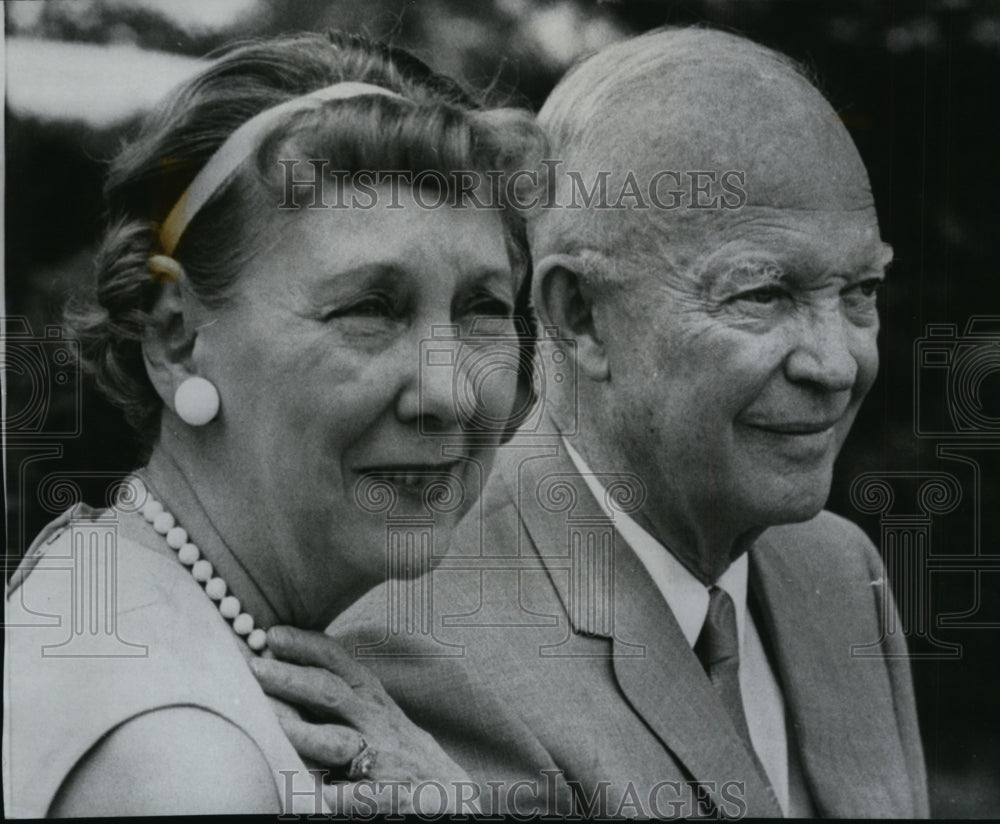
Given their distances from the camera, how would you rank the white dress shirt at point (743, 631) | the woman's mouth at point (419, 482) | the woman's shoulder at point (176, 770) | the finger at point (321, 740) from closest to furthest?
the woman's shoulder at point (176, 770) < the finger at point (321, 740) < the woman's mouth at point (419, 482) < the white dress shirt at point (743, 631)

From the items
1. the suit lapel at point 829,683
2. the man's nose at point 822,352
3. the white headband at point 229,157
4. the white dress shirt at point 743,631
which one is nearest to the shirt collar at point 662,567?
the white dress shirt at point 743,631

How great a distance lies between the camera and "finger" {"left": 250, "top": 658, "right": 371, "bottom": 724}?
12.4ft

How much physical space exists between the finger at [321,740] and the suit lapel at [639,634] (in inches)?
25.0

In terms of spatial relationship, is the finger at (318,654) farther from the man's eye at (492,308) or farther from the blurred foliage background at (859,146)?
the man's eye at (492,308)

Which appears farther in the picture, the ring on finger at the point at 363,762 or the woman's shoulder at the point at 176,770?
the ring on finger at the point at 363,762

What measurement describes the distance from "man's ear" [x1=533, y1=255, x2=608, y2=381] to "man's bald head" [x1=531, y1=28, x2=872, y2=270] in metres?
0.05

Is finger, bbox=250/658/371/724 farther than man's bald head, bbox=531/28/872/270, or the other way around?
man's bald head, bbox=531/28/872/270

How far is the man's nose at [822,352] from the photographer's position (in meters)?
3.90

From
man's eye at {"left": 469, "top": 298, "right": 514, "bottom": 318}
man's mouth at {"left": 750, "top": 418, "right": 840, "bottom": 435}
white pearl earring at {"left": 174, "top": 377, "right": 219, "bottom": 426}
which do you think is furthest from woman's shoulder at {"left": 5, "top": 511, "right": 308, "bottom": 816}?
man's mouth at {"left": 750, "top": 418, "right": 840, "bottom": 435}

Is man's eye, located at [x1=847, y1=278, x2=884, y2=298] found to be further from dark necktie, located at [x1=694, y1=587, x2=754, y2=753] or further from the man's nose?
dark necktie, located at [x1=694, y1=587, x2=754, y2=753]

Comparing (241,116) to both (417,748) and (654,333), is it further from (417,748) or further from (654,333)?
(417,748)

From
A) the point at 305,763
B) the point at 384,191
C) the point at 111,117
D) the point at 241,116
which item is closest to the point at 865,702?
the point at 305,763

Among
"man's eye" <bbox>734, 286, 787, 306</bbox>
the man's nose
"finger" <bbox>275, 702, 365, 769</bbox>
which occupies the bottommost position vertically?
"finger" <bbox>275, 702, 365, 769</bbox>

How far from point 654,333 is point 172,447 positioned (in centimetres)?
124
